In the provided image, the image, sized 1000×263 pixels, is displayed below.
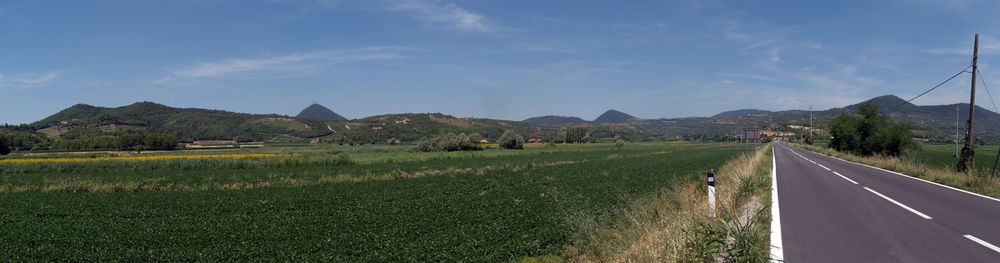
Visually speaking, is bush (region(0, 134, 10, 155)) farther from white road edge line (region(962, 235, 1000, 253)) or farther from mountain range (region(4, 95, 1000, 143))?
white road edge line (region(962, 235, 1000, 253))

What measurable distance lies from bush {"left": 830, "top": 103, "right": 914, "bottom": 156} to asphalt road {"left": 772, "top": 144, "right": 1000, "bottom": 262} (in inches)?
1295

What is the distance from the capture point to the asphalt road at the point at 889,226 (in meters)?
6.26

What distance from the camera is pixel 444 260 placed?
723 centimetres

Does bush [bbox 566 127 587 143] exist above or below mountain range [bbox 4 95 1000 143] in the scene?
below

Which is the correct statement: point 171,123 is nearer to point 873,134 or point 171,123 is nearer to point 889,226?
point 873,134

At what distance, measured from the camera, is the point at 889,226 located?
8.19 metres

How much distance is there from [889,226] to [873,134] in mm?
43340

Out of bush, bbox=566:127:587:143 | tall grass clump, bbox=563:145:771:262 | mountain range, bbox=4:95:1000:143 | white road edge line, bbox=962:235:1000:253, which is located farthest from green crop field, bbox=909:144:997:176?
bush, bbox=566:127:587:143

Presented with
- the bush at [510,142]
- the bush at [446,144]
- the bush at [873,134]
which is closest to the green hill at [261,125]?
the bush at [510,142]

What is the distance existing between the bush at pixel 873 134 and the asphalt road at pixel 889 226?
32894 millimetres

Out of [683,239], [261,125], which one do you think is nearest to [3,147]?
[261,125]

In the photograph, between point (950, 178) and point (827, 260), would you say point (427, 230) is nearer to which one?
point (827, 260)

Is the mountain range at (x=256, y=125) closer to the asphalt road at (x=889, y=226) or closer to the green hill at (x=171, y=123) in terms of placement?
the green hill at (x=171, y=123)

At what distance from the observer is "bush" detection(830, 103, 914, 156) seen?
38.7 metres
